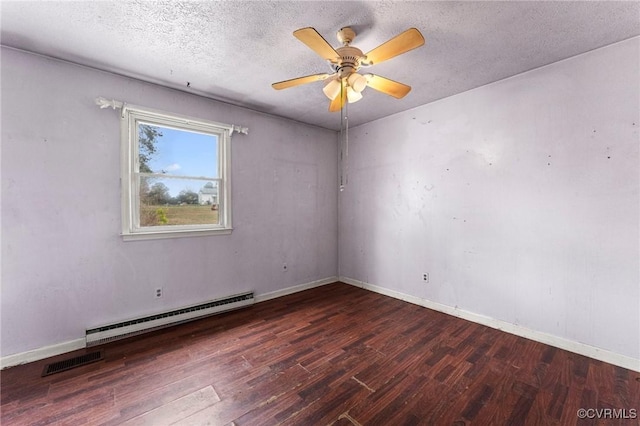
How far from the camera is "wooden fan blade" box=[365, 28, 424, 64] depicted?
1560mm

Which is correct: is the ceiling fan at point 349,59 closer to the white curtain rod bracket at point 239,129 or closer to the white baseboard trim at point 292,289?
the white curtain rod bracket at point 239,129

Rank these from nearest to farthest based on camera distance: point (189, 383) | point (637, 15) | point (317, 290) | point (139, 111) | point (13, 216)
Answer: point (637, 15)
point (189, 383)
point (13, 216)
point (139, 111)
point (317, 290)

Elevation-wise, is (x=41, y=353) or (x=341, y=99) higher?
(x=341, y=99)

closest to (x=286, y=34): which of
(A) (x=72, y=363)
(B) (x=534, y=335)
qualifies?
(A) (x=72, y=363)

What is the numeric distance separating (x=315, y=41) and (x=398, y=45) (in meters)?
0.54

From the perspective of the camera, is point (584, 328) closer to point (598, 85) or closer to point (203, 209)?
point (598, 85)

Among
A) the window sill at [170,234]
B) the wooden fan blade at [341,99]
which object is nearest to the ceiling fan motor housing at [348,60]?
the wooden fan blade at [341,99]

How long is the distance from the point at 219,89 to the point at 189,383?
2908 millimetres

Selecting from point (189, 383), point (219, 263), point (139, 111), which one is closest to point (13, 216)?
point (139, 111)

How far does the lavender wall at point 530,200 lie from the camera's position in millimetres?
2199

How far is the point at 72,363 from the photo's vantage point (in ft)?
7.29

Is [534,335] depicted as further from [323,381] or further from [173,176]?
[173,176]

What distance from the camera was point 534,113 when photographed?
261cm
